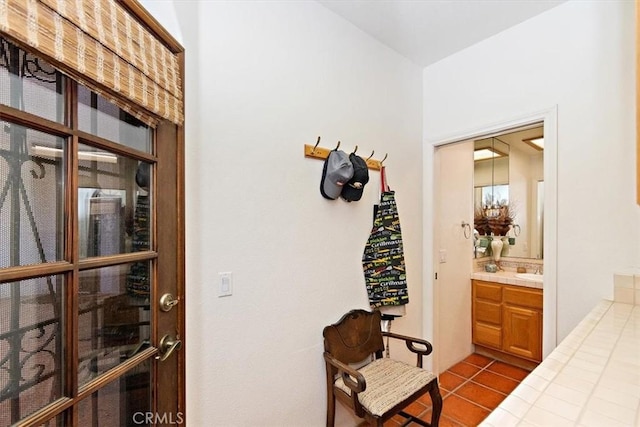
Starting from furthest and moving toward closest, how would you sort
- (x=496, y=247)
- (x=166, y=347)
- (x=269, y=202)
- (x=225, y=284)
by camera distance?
(x=496, y=247), (x=269, y=202), (x=225, y=284), (x=166, y=347)

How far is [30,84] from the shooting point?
28.0 inches

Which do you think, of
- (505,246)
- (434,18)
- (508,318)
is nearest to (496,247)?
Result: (505,246)

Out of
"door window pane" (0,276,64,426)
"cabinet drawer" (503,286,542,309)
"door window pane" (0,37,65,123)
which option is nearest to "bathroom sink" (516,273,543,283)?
"cabinet drawer" (503,286,542,309)

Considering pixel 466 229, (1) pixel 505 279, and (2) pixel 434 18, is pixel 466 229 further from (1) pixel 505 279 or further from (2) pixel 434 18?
(2) pixel 434 18

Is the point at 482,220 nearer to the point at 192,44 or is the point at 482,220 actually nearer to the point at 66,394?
the point at 192,44

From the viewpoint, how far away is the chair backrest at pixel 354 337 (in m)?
1.79

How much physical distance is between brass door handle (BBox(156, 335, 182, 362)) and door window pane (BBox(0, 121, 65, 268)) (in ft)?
1.64

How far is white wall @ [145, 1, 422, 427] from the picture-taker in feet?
4.38

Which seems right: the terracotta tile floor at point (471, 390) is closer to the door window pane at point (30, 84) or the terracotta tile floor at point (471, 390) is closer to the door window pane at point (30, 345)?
the door window pane at point (30, 345)

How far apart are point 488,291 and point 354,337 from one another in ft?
6.06

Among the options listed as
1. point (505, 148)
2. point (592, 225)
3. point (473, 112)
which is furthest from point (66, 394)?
point (505, 148)

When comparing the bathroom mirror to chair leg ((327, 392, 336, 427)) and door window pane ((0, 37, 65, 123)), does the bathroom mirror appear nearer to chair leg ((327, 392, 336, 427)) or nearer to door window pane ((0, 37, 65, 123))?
chair leg ((327, 392, 336, 427))

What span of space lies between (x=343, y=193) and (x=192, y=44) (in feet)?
3.58

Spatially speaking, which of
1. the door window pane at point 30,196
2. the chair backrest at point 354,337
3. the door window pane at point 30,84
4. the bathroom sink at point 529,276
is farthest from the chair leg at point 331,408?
the bathroom sink at point 529,276
